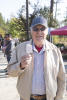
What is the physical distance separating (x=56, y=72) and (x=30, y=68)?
298mm

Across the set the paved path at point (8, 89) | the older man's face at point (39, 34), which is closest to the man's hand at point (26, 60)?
the older man's face at point (39, 34)

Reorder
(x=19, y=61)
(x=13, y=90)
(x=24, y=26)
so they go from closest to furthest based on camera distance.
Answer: (x=19, y=61), (x=13, y=90), (x=24, y=26)

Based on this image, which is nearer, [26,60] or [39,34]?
[26,60]

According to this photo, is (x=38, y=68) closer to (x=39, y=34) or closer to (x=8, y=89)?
(x=39, y=34)

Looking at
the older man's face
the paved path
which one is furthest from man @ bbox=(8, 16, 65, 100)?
the paved path

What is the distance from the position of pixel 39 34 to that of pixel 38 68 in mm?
354

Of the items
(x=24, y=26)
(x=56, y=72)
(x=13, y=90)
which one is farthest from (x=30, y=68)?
(x=24, y=26)

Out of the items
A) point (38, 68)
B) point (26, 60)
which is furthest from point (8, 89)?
point (26, 60)

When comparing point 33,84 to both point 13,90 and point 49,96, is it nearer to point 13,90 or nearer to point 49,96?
point 49,96

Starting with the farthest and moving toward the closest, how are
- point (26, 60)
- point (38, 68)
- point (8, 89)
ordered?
point (8, 89)
point (38, 68)
point (26, 60)

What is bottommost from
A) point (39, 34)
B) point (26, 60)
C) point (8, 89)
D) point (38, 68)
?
A: point (8, 89)

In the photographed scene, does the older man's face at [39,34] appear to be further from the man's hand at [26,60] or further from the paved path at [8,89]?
the paved path at [8,89]

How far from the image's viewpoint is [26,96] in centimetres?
213

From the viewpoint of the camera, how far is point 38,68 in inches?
83.4
